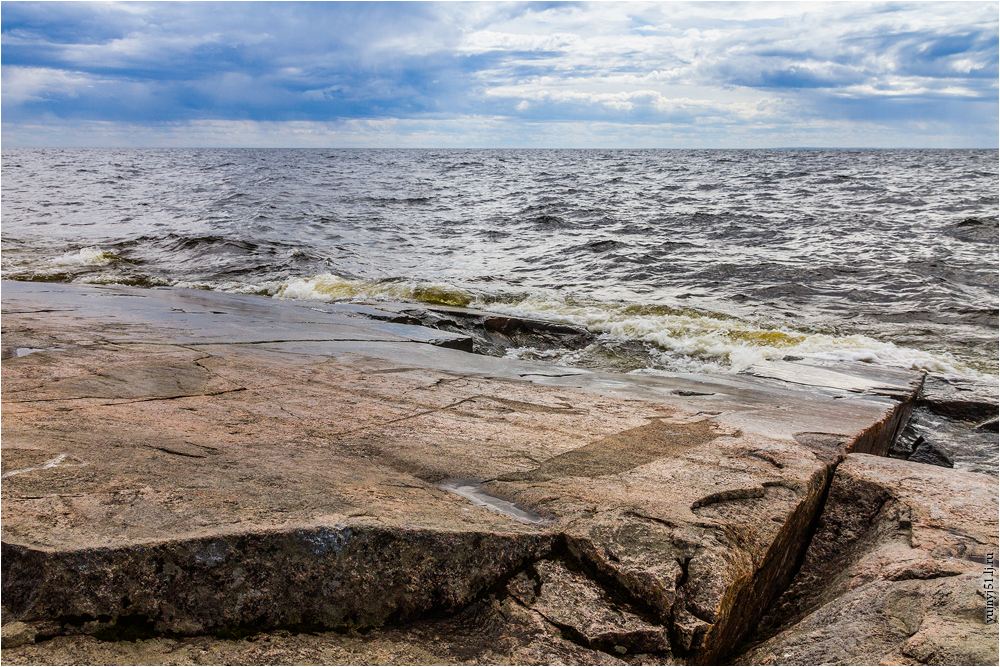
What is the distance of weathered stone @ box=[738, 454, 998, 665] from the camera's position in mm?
1792

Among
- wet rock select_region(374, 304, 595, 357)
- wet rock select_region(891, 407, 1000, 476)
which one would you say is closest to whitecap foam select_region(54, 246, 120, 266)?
wet rock select_region(374, 304, 595, 357)

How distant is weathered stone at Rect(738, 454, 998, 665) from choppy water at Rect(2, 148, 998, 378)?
3.89 metres

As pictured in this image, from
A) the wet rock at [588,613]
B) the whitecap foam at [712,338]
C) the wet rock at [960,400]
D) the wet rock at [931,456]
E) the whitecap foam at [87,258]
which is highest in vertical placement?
the whitecap foam at [87,258]

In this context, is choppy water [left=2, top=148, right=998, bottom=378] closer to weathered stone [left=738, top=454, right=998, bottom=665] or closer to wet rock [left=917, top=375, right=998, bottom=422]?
wet rock [left=917, top=375, right=998, bottom=422]

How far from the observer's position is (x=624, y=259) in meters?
13.3

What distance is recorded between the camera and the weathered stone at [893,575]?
1.79 meters

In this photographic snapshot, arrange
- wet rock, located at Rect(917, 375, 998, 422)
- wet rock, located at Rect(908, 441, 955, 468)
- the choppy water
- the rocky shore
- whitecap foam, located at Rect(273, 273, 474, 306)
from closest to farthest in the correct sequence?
the rocky shore, wet rock, located at Rect(908, 441, 955, 468), wet rock, located at Rect(917, 375, 998, 422), the choppy water, whitecap foam, located at Rect(273, 273, 474, 306)

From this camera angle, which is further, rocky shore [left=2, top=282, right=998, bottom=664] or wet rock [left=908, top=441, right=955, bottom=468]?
wet rock [left=908, top=441, right=955, bottom=468]

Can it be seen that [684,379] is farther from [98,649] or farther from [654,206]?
[654,206]

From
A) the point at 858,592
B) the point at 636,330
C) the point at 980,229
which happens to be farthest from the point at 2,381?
the point at 980,229

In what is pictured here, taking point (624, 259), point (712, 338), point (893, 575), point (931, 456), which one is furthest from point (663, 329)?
point (893, 575)

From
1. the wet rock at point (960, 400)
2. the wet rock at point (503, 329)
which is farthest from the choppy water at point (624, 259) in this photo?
the wet rock at point (960, 400)

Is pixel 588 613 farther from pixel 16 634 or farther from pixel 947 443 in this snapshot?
pixel 947 443

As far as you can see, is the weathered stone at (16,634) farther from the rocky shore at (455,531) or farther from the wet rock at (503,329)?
the wet rock at (503,329)
